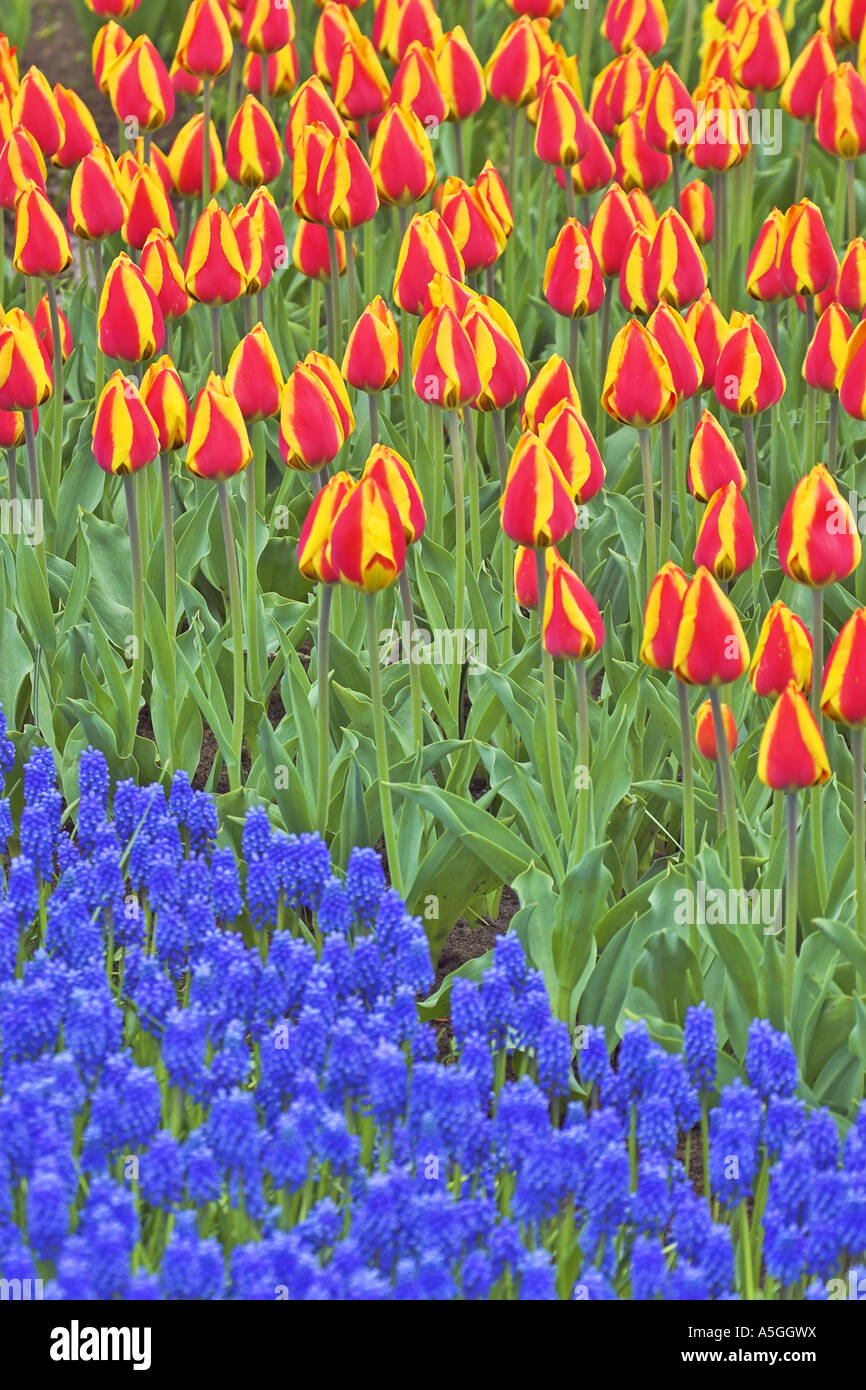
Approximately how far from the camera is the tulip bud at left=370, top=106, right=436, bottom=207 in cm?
434

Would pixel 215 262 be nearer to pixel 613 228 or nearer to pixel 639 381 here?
pixel 613 228

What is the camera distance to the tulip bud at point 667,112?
4.54 meters

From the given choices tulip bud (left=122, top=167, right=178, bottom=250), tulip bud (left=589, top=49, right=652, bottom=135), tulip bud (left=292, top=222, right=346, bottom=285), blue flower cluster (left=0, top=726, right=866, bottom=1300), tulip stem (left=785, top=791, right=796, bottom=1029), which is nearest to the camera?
blue flower cluster (left=0, top=726, right=866, bottom=1300)

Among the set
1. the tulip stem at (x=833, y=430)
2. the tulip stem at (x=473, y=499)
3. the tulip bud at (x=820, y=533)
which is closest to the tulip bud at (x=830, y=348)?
the tulip stem at (x=833, y=430)

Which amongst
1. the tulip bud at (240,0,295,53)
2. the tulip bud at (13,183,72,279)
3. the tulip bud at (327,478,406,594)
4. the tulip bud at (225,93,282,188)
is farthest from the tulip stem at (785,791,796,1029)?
the tulip bud at (240,0,295,53)

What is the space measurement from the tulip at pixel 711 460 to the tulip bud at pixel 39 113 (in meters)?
1.94

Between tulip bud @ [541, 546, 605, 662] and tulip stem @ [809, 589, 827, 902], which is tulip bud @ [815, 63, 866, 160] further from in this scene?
tulip bud @ [541, 546, 605, 662]

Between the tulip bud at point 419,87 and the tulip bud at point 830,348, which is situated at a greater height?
the tulip bud at point 419,87

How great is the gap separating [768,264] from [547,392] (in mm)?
902

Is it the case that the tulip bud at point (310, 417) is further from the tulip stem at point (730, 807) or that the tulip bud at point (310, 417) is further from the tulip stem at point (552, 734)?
the tulip stem at point (730, 807)

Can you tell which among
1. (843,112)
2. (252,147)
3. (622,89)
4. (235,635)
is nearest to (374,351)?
(235,635)

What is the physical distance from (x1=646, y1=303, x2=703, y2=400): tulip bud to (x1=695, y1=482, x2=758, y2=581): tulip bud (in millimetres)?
414

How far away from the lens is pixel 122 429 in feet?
11.2
